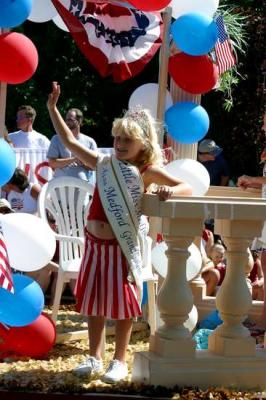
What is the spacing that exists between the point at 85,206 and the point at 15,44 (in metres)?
1.99

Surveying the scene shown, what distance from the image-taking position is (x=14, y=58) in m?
5.22

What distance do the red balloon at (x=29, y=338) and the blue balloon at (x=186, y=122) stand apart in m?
1.84

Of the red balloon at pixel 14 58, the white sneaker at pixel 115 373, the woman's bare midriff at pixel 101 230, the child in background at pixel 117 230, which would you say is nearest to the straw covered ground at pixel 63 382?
the white sneaker at pixel 115 373

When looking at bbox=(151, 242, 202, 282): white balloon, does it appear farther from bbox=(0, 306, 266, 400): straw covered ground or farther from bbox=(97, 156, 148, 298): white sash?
bbox=(97, 156, 148, 298): white sash

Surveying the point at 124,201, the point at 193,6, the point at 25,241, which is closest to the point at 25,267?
the point at 25,241

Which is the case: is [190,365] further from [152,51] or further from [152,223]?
[152,51]

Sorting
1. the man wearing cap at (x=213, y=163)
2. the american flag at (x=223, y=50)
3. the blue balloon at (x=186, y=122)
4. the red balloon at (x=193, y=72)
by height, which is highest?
the american flag at (x=223, y=50)

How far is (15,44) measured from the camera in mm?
5254

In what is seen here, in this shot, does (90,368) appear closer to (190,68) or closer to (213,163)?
(190,68)

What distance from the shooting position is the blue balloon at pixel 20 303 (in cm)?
520

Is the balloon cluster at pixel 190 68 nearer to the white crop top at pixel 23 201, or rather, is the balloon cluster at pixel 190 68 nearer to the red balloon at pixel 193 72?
the red balloon at pixel 193 72

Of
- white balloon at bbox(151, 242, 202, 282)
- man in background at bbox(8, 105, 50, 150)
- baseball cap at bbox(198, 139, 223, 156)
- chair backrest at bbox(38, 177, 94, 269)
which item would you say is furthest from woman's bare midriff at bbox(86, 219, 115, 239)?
baseball cap at bbox(198, 139, 223, 156)

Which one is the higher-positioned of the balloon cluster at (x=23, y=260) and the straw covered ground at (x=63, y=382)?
the balloon cluster at (x=23, y=260)

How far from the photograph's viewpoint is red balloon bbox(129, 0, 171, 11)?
597 centimetres
